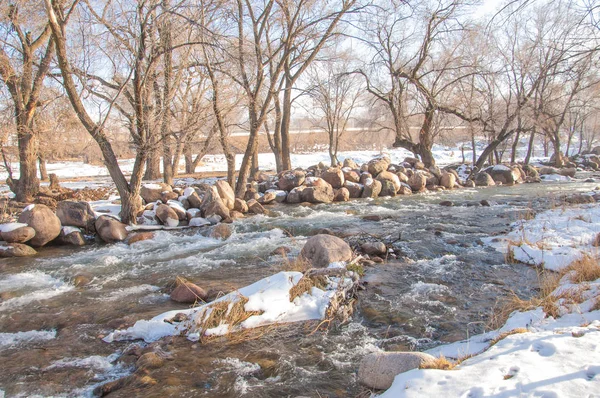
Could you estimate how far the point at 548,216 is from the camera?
30.6ft

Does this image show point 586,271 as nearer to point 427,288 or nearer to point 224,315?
point 427,288

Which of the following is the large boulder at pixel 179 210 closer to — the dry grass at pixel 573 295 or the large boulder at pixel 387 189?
the large boulder at pixel 387 189

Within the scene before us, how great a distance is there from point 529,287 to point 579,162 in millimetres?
31757

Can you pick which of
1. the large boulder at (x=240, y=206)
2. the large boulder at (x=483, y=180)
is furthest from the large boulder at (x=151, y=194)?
the large boulder at (x=483, y=180)

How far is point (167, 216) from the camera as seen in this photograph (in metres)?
10.4

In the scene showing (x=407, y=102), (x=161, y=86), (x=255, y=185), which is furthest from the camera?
(x=407, y=102)

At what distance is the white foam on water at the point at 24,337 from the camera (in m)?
4.32

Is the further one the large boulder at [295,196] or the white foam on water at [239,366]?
the large boulder at [295,196]

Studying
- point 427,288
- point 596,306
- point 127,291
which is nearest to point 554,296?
point 596,306

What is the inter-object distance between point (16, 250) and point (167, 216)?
3326mm

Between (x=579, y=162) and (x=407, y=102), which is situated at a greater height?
(x=407, y=102)

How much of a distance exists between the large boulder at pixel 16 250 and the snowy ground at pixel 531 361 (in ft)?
26.5

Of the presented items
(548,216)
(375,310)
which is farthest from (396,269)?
(548,216)

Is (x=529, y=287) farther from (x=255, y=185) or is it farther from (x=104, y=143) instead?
(x=255, y=185)
